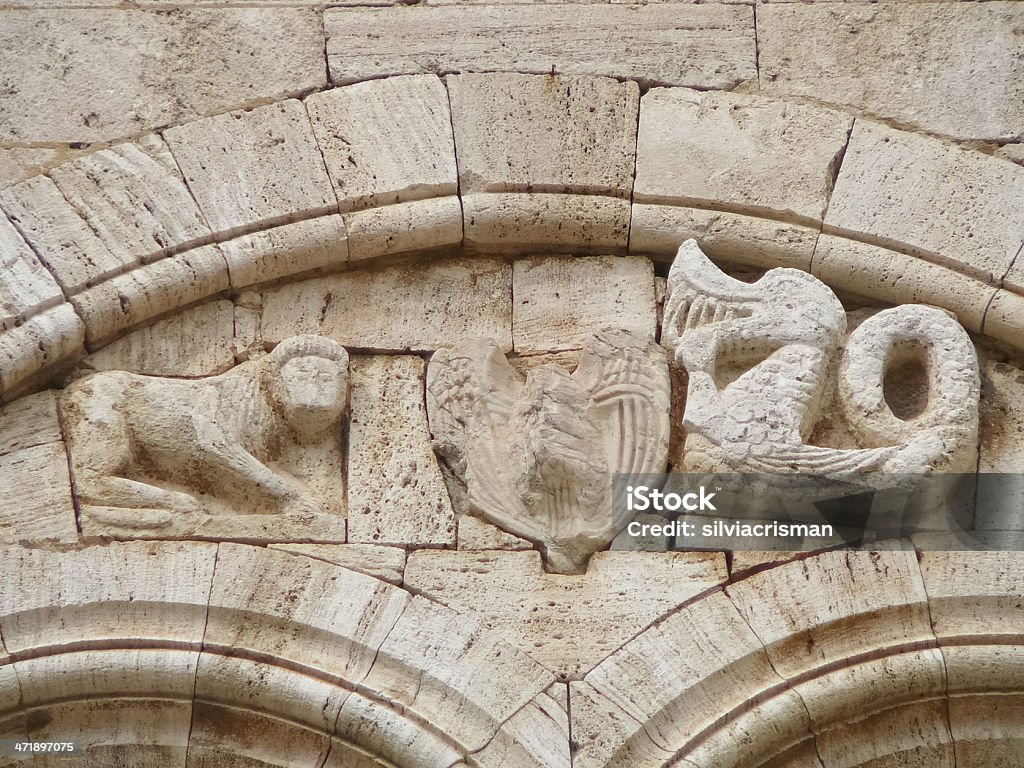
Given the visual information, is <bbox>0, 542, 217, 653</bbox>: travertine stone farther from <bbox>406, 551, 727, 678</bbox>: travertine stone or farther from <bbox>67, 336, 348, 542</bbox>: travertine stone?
<bbox>406, 551, 727, 678</bbox>: travertine stone

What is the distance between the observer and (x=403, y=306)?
5172mm

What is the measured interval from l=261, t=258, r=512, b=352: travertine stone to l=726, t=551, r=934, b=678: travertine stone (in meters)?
1.12

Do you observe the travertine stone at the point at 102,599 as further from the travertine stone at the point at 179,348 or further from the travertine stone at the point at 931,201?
the travertine stone at the point at 931,201

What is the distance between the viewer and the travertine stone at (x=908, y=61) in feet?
17.6

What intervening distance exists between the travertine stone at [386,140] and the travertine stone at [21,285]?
93cm

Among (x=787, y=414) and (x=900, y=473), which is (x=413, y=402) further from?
(x=900, y=473)

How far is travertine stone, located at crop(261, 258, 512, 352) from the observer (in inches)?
201

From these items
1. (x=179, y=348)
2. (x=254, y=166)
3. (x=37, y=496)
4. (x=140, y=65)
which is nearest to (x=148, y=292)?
(x=179, y=348)

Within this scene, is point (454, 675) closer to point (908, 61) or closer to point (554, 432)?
point (554, 432)

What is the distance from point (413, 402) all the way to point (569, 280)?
2.10 ft

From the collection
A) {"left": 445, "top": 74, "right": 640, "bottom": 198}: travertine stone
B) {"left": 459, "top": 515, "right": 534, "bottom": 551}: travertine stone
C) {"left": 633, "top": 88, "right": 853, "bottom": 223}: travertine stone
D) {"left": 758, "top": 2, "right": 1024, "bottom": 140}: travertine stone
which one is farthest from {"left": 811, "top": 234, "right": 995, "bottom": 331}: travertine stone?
{"left": 459, "top": 515, "right": 534, "bottom": 551}: travertine stone

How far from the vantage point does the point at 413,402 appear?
4988 mm

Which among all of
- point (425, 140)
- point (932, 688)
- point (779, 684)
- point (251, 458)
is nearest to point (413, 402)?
point (251, 458)

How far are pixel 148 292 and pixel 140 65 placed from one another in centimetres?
89
